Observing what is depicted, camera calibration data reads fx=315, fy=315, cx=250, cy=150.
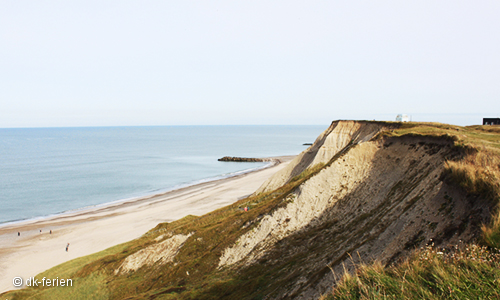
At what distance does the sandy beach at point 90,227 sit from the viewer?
1462 inches

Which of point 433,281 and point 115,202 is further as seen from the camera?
point 115,202

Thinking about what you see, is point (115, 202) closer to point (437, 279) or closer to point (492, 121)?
point (437, 279)

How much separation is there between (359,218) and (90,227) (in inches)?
1709

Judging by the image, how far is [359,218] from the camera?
66.1 feet

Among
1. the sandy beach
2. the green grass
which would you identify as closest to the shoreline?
the sandy beach

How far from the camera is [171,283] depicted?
22.0 metres

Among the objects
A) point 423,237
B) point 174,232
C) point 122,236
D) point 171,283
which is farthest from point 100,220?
point 423,237

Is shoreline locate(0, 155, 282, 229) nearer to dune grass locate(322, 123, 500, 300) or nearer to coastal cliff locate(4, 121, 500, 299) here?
coastal cliff locate(4, 121, 500, 299)

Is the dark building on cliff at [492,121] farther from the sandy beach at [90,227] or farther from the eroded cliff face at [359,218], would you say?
the eroded cliff face at [359,218]

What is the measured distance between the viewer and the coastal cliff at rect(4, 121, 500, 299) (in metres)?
12.9

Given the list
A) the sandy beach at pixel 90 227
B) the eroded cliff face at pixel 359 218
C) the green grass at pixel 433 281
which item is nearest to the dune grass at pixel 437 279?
the green grass at pixel 433 281

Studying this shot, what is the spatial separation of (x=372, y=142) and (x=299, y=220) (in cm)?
1050

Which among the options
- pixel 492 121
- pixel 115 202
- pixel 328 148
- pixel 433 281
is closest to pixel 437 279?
pixel 433 281

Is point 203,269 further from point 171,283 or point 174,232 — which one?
point 174,232
